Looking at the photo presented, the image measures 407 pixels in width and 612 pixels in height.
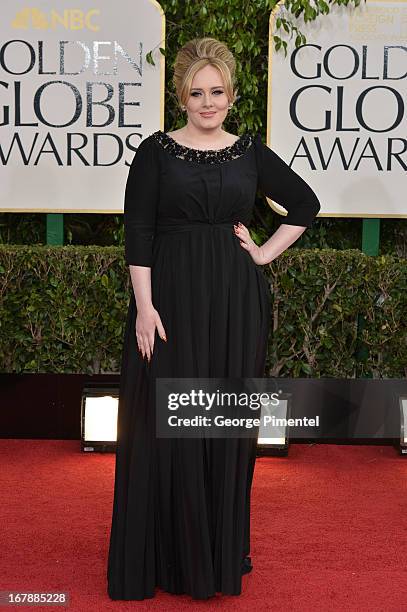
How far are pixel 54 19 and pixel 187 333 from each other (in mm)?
2936

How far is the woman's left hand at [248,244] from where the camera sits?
9.62ft

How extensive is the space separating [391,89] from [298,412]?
192cm

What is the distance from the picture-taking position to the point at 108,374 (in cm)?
518

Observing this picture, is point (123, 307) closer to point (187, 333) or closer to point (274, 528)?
point (274, 528)

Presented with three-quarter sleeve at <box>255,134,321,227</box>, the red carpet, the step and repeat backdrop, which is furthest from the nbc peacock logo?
three-quarter sleeve at <box>255,134,321,227</box>

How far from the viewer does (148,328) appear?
2852 millimetres

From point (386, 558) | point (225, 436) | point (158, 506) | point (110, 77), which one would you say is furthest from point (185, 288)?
point (110, 77)

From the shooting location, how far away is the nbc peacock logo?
5.12 meters

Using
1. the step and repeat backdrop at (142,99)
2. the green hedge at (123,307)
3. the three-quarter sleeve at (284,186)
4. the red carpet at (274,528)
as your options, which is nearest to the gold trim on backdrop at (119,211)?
the step and repeat backdrop at (142,99)

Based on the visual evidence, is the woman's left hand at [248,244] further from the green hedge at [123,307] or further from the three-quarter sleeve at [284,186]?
the green hedge at [123,307]

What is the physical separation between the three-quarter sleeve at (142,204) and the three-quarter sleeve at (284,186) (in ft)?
1.26

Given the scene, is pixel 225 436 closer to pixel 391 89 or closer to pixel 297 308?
pixel 297 308

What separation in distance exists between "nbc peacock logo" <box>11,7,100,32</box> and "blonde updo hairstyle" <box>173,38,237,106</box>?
2.53m

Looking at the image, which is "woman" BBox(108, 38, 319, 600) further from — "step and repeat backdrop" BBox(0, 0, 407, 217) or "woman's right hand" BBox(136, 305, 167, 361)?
"step and repeat backdrop" BBox(0, 0, 407, 217)
